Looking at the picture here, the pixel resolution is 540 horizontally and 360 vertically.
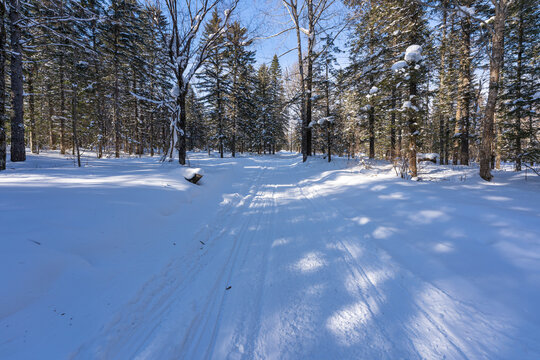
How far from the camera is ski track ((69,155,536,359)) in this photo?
5.47ft

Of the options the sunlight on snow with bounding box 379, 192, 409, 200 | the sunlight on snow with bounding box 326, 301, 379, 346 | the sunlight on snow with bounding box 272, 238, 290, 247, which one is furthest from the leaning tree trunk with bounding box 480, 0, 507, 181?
the sunlight on snow with bounding box 326, 301, 379, 346

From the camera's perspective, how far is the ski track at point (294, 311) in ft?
5.47

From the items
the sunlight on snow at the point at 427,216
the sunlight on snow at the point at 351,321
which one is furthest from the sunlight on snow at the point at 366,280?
the sunlight on snow at the point at 427,216

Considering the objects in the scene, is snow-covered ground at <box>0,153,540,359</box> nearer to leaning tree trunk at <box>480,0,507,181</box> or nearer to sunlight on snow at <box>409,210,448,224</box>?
sunlight on snow at <box>409,210,448,224</box>

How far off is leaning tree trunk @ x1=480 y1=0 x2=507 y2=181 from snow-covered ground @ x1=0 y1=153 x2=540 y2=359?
15.0ft

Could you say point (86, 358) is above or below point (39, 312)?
below

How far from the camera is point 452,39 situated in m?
11.9

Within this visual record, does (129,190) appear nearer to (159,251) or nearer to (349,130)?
(159,251)

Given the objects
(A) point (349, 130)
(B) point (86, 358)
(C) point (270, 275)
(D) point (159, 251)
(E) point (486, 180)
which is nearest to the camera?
(B) point (86, 358)

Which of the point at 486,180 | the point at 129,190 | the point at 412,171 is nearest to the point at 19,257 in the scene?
the point at 129,190

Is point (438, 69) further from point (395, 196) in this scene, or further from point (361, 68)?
point (395, 196)

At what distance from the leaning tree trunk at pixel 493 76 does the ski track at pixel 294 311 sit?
8272 millimetres

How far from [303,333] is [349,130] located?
61.6ft

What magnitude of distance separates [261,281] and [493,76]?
11.1 meters
